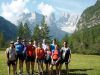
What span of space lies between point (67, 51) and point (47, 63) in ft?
7.72

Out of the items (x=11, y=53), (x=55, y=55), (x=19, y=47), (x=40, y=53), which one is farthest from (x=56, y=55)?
(x=11, y=53)

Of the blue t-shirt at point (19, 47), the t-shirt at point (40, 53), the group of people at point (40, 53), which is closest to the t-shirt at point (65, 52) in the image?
the group of people at point (40, 53)

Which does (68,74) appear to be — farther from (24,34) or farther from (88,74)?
(24,34)

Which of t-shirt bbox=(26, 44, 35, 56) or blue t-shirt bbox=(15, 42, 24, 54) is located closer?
blue t-shirt bbox=(15, 42, 24, 54)

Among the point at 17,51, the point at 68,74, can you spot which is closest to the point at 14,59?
the point at 17,51

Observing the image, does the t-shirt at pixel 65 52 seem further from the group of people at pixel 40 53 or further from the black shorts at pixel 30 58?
the black shorts at pixel 30 58

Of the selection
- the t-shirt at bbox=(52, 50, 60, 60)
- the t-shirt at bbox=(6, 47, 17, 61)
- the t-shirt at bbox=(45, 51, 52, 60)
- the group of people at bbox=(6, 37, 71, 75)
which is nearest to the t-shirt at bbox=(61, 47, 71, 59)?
the group of people at bbox=(6, 37, 71, 75)

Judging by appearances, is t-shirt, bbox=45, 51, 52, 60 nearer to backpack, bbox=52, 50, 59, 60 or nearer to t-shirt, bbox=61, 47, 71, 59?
t-shirt, bbox=61, 47, 71, 59

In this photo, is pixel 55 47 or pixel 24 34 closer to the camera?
pixel 55 47

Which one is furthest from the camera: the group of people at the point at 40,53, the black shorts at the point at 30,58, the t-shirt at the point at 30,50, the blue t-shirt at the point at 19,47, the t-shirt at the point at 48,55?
the t-shirt at the point at 48,55

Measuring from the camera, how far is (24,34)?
176m

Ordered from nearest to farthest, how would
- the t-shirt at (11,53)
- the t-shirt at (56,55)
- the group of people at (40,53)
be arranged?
the t-shirt at (11,53), the t-shirt at (56,55), the group of people at (40,53)

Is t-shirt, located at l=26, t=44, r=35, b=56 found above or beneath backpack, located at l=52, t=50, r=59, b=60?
above

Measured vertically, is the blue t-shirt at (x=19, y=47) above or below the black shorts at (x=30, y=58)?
above
